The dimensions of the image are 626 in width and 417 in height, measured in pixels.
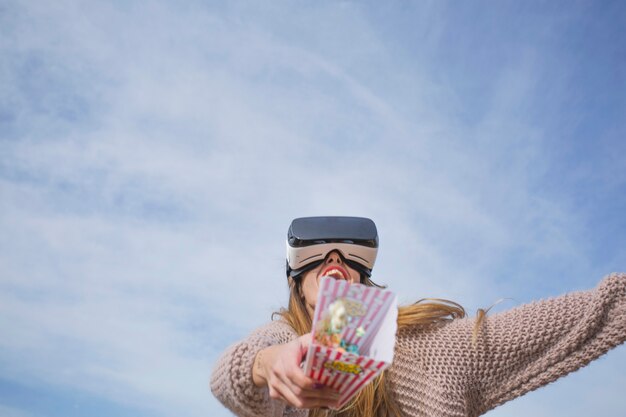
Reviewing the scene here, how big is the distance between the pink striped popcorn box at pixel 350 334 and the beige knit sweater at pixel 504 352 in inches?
55.4

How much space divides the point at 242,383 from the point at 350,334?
3.59 feet

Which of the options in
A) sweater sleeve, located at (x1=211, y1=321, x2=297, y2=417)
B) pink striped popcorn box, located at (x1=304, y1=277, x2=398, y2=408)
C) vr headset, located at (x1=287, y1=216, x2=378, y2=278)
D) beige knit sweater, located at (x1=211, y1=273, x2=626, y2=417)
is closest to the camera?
pink striped popcorn box, located at (x1=304, y1=277, x2=398, y2=408)

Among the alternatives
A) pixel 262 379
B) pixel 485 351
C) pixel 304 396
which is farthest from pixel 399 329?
pixel 304 396

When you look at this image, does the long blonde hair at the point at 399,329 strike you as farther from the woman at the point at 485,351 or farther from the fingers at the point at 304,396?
the fingers at the point at 304,396

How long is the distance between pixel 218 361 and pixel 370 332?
138 cm

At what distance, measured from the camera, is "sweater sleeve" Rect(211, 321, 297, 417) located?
145 inches

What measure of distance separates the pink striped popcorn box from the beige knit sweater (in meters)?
1.41

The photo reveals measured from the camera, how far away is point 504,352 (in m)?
4.34

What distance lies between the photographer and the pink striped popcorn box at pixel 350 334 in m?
2.74

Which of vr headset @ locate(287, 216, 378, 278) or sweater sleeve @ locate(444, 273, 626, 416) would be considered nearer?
sweater sleeve @ locate(444, 273, 626, 416)

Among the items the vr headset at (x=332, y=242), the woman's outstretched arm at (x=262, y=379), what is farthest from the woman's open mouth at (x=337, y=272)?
the woman's outstretched arm at (x=262, y=379)

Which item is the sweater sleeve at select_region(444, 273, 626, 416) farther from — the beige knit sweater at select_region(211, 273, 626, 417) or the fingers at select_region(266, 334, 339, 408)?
the fingers at select_region(266, 334, 339, 408)

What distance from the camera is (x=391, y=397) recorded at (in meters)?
4.42

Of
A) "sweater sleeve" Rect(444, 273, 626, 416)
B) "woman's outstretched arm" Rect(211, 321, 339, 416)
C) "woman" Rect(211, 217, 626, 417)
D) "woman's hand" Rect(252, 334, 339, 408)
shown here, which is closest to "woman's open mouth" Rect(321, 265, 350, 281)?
"woman" Rect(211, 217, 626, 417)
